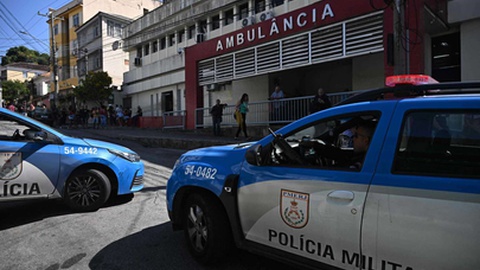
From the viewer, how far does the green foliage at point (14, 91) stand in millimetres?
52122

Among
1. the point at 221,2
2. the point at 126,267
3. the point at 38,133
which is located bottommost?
the point at 126,267

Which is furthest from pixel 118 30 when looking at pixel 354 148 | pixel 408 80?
pixel 408 80

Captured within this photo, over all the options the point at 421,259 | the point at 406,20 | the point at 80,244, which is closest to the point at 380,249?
the point at 421,259

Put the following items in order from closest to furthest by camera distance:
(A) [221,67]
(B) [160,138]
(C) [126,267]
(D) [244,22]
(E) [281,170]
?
1. (E) [281,170]
2. (C) [126,267]
3. (B) [160,138]
4. (A) [221,67]
5. (D) [244,22]

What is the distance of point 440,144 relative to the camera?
212 cm

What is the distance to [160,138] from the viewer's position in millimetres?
13773

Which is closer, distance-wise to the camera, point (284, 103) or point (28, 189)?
point (28, 189)

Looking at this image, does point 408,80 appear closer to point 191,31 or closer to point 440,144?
point 440,144

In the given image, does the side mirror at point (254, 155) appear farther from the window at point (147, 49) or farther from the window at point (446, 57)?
the window at point (147, 49)

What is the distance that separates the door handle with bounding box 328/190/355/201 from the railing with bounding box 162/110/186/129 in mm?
15376

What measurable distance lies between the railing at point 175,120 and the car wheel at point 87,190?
12.4 meters

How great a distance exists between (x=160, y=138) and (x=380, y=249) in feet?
40.9

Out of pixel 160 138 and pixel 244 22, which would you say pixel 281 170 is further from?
pixel 244 22

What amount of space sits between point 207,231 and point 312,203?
3.95 ft
